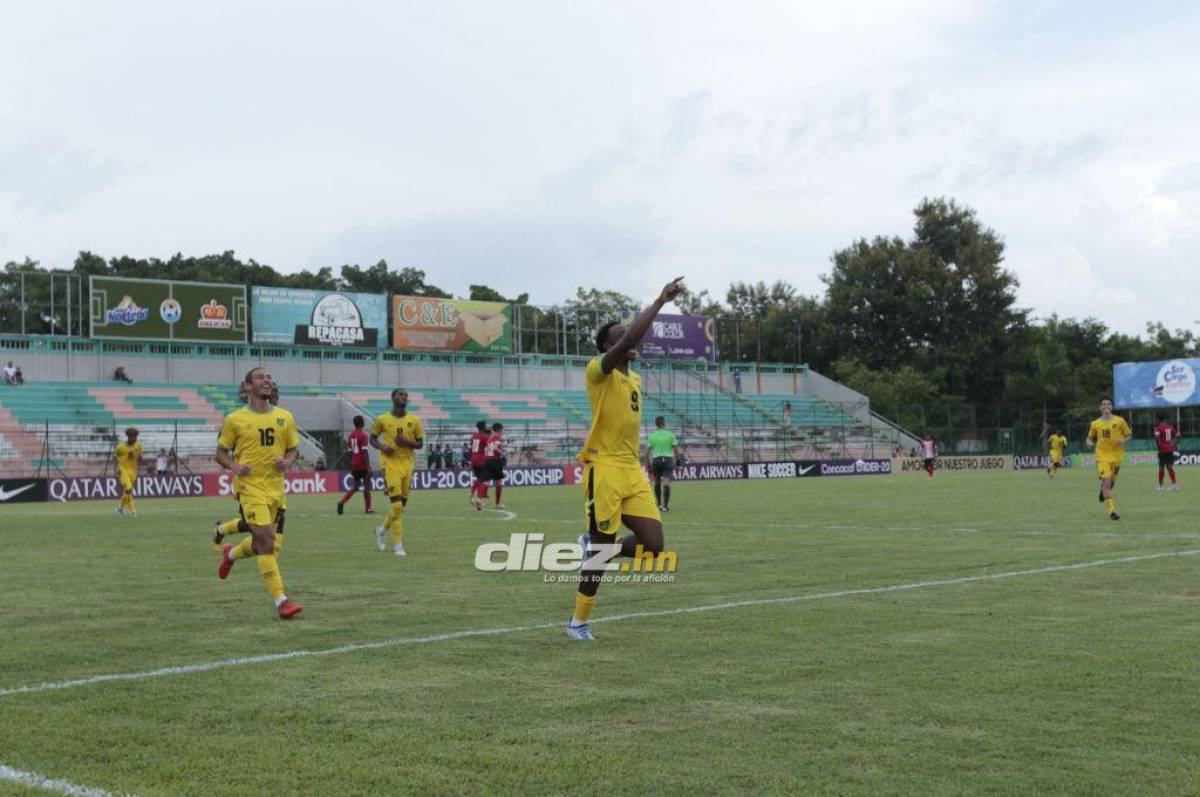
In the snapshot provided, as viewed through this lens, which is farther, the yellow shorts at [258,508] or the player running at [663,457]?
the player running at [663,457]

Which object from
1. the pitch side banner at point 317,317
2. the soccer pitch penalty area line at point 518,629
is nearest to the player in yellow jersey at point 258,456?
the soccer pitch penalty area line at point 518,629

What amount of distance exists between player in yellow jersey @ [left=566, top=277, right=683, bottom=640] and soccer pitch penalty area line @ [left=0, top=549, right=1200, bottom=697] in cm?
80

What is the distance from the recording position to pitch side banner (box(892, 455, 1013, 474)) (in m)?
63.9

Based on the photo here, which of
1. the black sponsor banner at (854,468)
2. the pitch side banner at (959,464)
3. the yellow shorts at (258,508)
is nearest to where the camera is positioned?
the yellow shorts at (258,508)

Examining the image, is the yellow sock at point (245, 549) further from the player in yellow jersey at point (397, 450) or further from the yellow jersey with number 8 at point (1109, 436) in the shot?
the yellow jersey with number 8 at point (1109, 436)

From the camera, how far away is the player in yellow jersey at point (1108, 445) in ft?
73.0

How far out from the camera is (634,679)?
25.3 ft

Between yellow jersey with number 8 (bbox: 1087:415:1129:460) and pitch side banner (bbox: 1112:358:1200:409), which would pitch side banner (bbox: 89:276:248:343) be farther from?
pitch side banner (bbox: 1112:358:1200:409)

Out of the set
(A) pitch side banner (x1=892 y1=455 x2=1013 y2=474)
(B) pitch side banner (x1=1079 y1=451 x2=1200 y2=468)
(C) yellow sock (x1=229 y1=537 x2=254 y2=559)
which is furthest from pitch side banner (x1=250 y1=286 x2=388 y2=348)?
(C) yellow sock (x1=229 y1=537 x2=254 y2=559)

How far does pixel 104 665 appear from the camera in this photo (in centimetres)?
841

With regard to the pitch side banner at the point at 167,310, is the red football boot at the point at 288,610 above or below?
below

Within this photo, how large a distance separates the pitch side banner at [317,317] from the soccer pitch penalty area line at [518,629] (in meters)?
50.5

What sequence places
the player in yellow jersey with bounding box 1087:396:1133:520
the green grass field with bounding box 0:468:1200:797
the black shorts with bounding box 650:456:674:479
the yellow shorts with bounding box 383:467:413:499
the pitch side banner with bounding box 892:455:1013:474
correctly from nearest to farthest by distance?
1. the green grass field with bounding box 0:468:1200:797
2. the yellow shorts with bounding box 383:467:413:499
3. the player in yellow jersey with bounding box 1087:396:1133:520
4. the black shorts with bounding box 650:456:674:479
5. the pitch side banner with bounding box 892:455:1013:474

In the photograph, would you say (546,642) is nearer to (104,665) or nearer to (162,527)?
(104,665)
